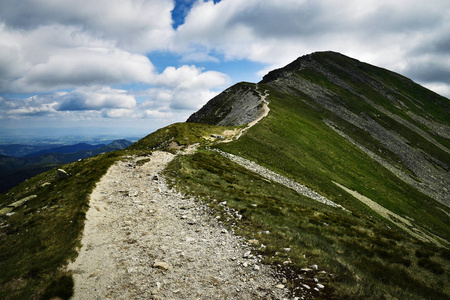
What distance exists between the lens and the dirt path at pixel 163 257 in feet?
30.6

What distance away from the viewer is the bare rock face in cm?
8560

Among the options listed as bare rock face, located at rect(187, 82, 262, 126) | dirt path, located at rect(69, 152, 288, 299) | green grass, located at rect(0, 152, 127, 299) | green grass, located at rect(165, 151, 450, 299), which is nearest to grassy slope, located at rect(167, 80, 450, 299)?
green grass, located at rect(165, 151, 450, 299)

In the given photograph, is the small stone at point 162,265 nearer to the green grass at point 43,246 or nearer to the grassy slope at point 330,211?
the green grass at point 43,246

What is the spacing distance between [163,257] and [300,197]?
23.9m

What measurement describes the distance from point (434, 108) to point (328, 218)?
219553 mm

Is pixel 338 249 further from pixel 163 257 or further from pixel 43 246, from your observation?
pixel 43 246

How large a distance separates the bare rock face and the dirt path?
63.9 m

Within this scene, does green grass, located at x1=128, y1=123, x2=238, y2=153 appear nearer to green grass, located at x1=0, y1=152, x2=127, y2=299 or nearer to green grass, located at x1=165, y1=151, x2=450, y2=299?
green grass, located at x1=165, y1=151, x2=450, y2=299

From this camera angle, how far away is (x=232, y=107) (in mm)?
106438

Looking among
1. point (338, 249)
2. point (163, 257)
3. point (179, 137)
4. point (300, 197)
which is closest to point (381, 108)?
point (300, 197)

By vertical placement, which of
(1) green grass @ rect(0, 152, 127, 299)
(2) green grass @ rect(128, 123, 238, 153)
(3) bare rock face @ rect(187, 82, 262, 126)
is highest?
(3) bare rock face @ rect(187, 82, 262, 126)

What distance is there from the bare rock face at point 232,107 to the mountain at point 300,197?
37.7 inches

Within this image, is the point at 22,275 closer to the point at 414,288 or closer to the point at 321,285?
the point at 321,285

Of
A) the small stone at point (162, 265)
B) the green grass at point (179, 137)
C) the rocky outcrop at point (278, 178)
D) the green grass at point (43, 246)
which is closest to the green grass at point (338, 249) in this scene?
the small stone at point (162, 265)
